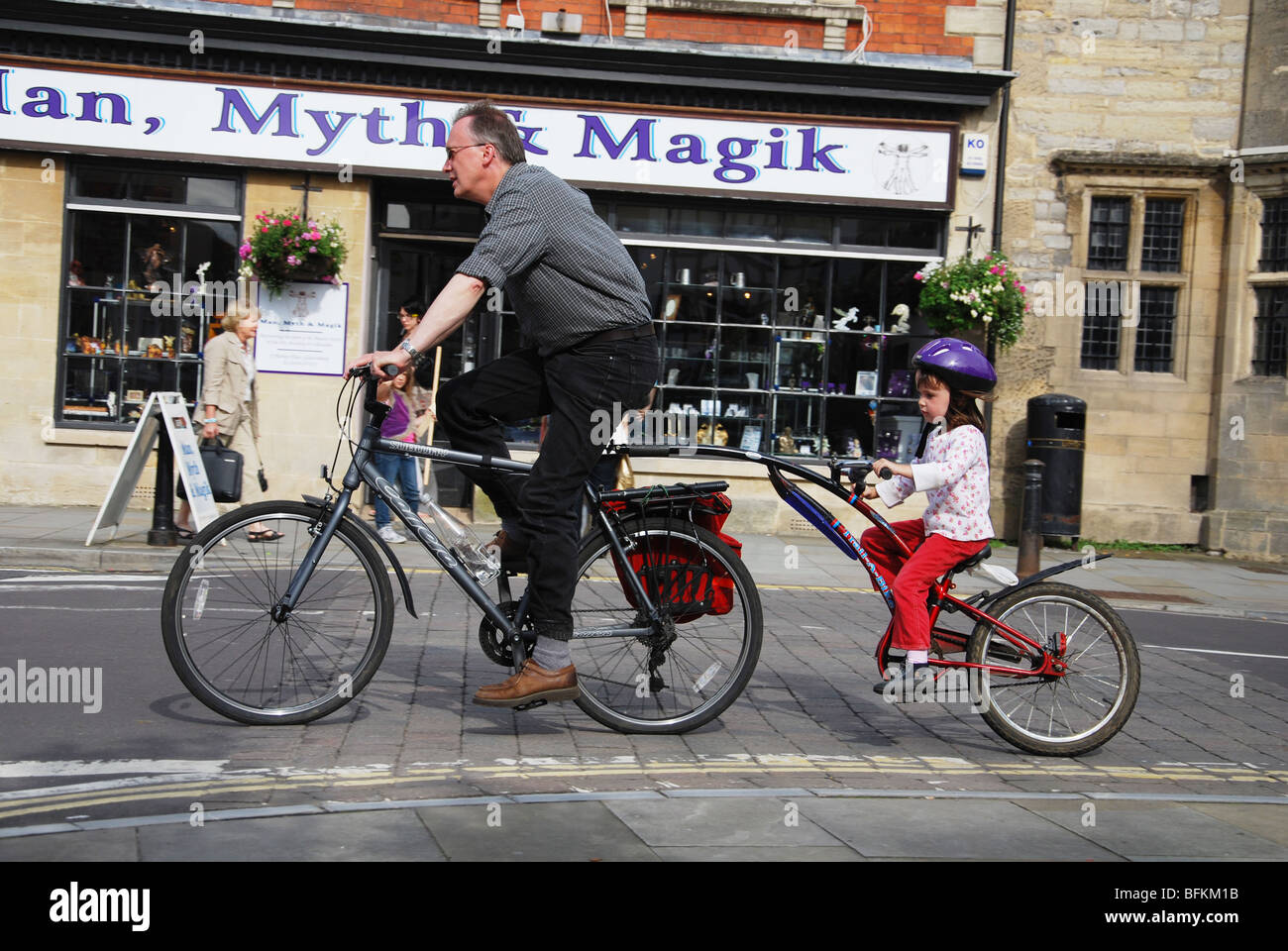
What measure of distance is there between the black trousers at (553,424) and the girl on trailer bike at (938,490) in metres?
1.04

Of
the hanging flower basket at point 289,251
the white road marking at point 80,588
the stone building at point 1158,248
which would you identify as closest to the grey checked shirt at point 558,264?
the white road marking at point 80,588

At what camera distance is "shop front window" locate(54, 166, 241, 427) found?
1395 cm

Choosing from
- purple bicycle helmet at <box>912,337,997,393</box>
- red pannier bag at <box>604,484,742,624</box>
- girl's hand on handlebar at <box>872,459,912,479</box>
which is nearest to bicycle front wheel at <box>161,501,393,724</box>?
red pannier bag at <box>604,484,742,624</box>

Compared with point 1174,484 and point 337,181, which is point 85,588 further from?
point 1174,484

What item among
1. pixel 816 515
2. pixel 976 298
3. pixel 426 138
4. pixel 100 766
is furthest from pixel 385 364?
pixel 976 298

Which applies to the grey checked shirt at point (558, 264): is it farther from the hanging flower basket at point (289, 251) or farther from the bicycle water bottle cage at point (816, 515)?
the hanging flower basket at point (289, 251)

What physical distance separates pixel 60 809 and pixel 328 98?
36.8ft

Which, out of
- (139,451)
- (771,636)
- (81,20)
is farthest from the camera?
(81,20)

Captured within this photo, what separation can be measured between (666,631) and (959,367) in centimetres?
158

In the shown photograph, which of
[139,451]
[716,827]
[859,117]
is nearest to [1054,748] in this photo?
[716,827]

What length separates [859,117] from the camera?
14.4 meters

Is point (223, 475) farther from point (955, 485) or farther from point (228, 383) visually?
point (955, 485)

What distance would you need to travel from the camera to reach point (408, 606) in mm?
5008

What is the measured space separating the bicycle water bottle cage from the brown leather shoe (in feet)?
3.77
